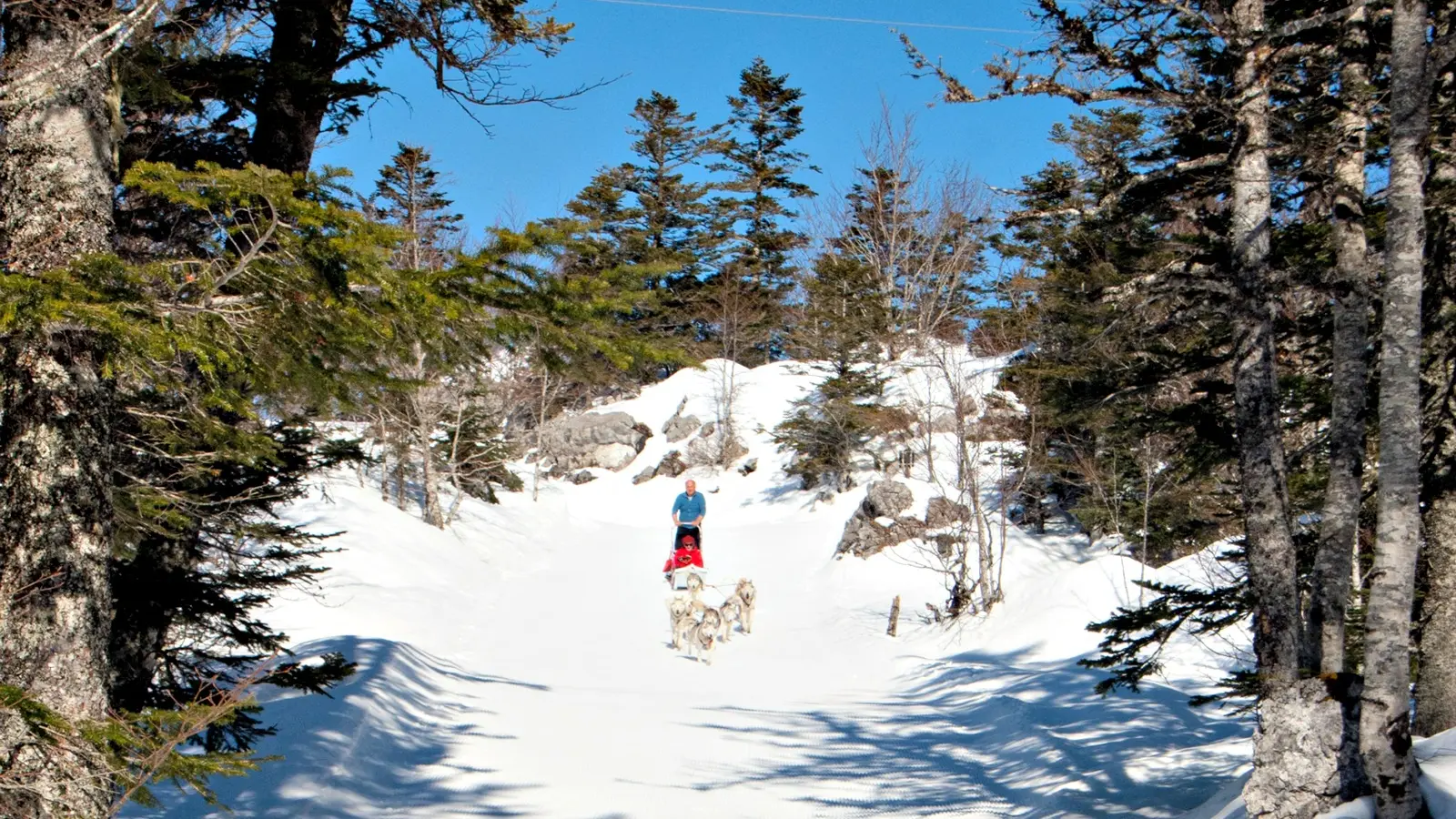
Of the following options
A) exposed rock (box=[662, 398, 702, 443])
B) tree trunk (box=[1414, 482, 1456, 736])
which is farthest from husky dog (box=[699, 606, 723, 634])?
exposed rock (box=[662, 398, 702, 443])

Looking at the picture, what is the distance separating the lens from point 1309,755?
4652mm

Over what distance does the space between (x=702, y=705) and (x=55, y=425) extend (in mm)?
6691

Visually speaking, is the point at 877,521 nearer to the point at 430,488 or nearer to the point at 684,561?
the point at 684,561

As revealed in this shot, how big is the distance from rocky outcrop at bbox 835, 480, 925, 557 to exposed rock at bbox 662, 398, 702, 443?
18.2m

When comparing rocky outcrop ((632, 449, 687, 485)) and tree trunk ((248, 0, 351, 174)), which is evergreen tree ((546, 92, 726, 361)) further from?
tree trunk ((248, 0, 351, 174))

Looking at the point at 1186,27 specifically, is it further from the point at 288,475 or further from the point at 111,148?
the point at 288,475

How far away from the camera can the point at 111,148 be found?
13.8ft

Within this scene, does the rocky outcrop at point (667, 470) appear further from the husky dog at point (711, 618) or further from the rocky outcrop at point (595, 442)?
the husky dog at point (711, 618)

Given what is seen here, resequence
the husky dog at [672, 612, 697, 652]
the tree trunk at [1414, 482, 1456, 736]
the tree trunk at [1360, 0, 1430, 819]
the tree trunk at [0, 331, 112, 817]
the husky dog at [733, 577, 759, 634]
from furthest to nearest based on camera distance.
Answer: the husky dog at [733, 577, 759, 634] < the husky dog at [672, 612, 697, 652] < the tree trunk at [1414, 482, 1456, 736] < the tree trunk at [1360, 0, 1430, 819] < the tree trunk at [0, 331, 112, 817]

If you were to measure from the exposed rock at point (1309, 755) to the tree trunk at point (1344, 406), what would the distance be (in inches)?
23.2

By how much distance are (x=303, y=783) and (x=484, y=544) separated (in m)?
16.6

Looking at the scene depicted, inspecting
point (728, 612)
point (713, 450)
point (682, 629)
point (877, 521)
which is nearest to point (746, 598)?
point (728, 612)

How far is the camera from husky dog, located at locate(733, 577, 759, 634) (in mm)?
13805

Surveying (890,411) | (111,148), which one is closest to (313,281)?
(111,148)
